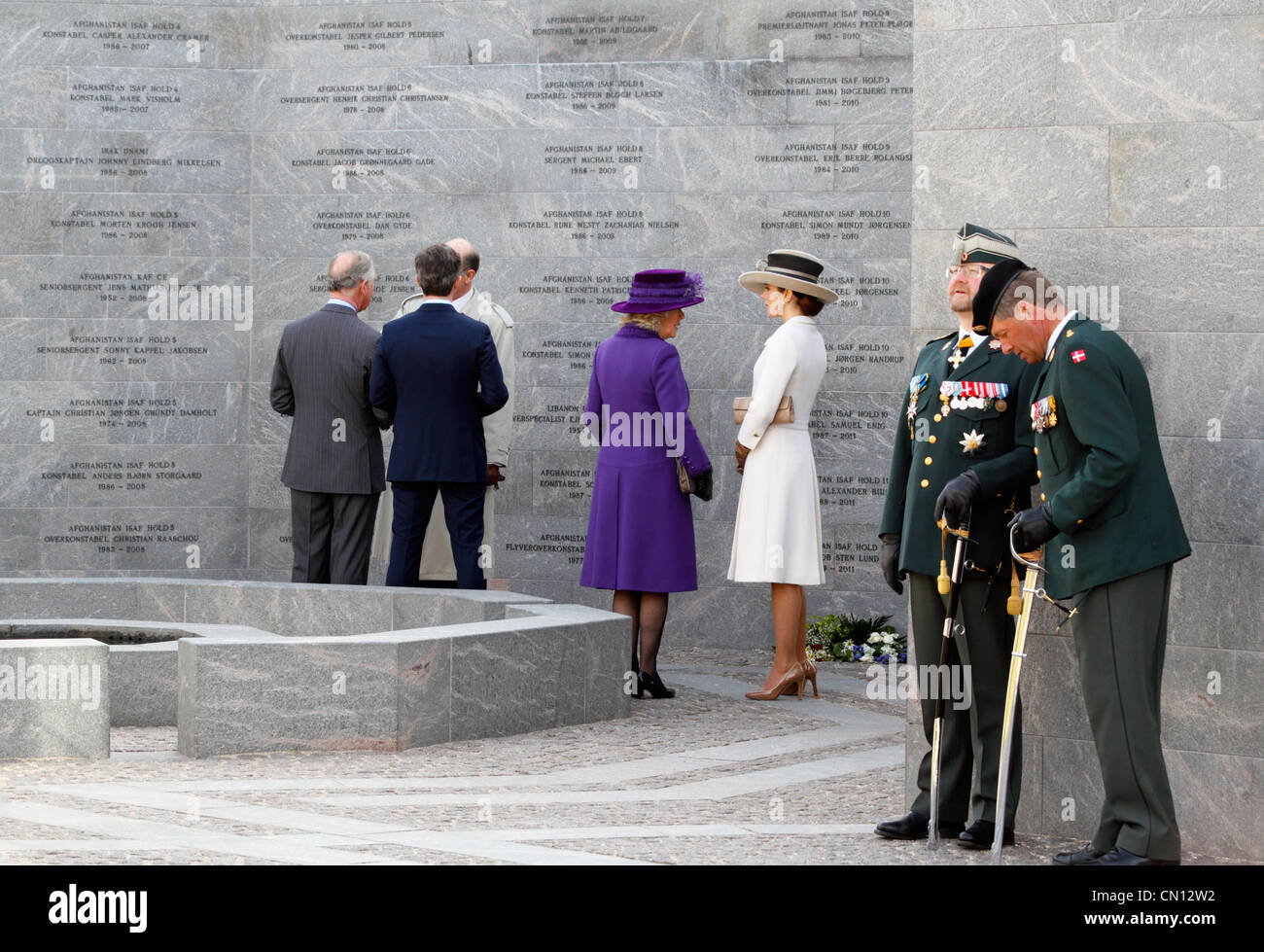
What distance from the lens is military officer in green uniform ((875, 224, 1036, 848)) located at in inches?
227

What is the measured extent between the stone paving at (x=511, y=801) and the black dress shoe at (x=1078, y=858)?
22cm

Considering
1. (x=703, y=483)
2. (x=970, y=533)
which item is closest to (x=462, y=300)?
(x=703, y=483)

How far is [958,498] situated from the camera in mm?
5512

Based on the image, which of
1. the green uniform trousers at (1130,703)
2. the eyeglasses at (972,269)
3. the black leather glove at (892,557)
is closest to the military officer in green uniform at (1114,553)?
the green uniform trousers at (1130,703)

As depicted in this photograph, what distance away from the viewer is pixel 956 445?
585 centimetres

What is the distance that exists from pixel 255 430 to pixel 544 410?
201 cm

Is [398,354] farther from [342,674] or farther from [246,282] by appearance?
[246,282]

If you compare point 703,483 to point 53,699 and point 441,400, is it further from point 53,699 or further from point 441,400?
point 53,699

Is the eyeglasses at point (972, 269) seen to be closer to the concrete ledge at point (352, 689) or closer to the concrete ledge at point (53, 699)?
the concrete ledge at point (352, 689)

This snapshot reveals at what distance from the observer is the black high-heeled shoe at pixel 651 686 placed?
29.2 ft

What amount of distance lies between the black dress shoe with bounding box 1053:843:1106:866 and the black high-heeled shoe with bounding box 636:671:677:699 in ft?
12.1
